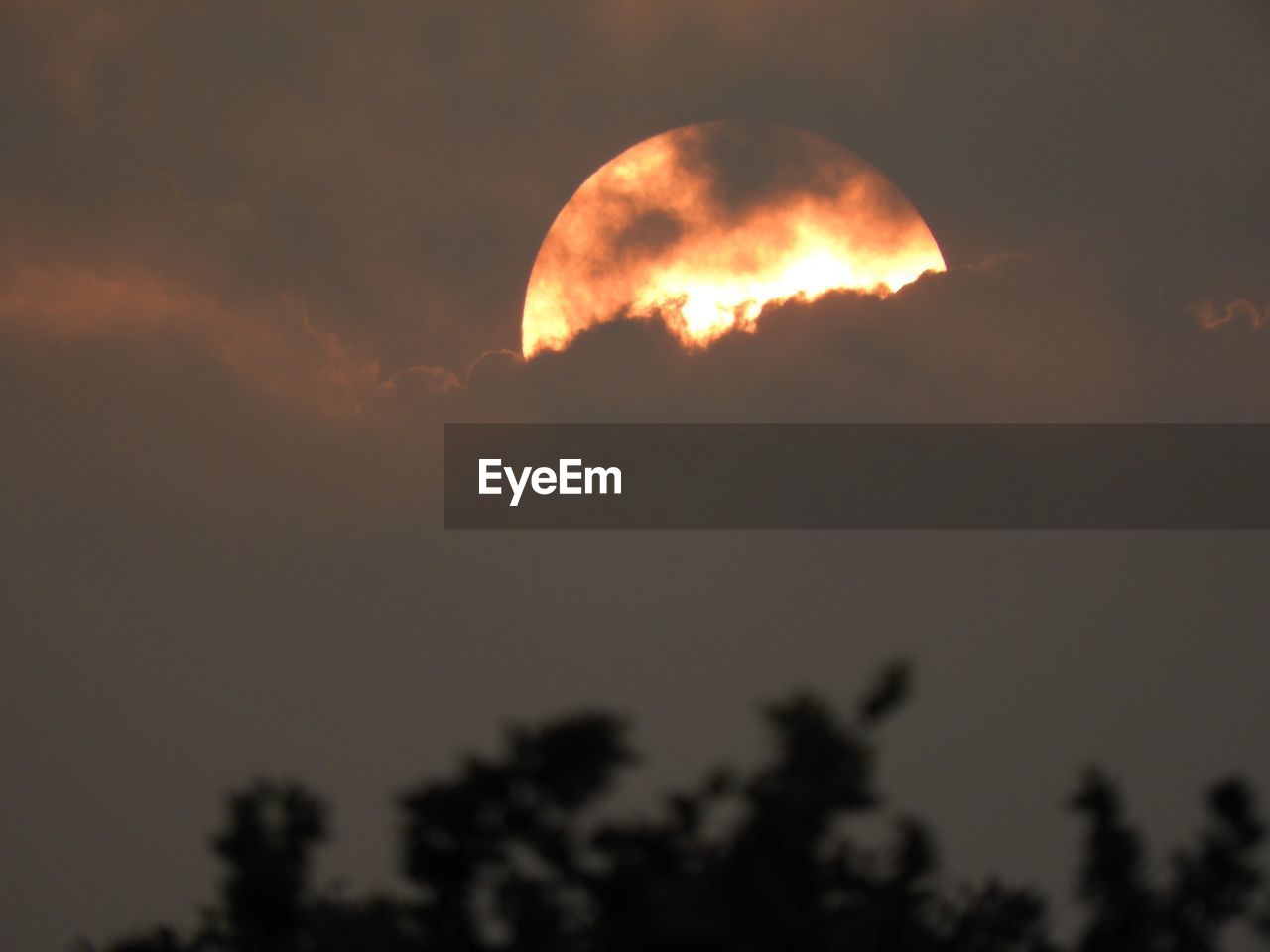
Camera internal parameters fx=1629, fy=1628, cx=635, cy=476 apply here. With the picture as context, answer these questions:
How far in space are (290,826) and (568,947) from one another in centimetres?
426

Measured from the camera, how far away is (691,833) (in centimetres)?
1351

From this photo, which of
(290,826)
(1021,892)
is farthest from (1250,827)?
(290,826)

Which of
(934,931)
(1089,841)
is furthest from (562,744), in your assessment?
(1089,841)

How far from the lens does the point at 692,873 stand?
41.8 feet

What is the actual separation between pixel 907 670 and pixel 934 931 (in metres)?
7.08

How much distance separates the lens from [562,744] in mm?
13102

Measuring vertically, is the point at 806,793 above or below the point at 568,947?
above

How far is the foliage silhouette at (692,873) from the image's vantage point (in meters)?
11.4

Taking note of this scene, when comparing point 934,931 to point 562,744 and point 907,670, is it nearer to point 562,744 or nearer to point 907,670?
point 562,744

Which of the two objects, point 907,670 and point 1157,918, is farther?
point 1157,918

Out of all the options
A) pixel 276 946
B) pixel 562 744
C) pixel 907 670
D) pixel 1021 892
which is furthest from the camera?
pixel 1021 892

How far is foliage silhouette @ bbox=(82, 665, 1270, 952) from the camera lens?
1138 cm

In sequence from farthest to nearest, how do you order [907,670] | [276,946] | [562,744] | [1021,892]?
1. [1021,892]
2. [276,946]
3. [562,744]
4. [907,670]

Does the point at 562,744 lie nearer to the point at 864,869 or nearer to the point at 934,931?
the point at 864,869
